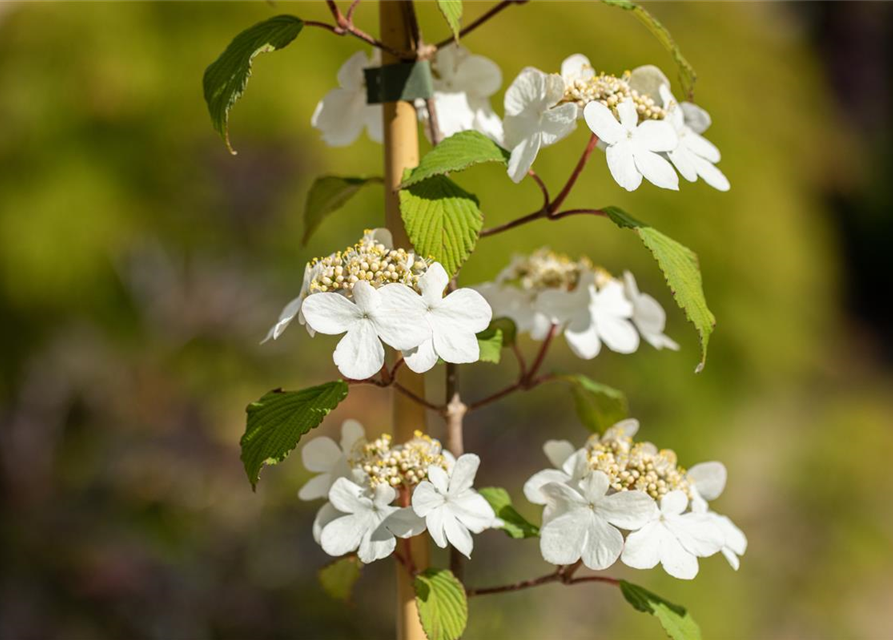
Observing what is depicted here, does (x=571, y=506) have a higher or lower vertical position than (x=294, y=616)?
higher

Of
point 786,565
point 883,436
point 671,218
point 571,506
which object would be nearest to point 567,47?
point 671,218

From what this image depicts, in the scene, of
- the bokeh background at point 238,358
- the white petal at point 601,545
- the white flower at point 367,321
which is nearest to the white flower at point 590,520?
the white petal at point 601,545

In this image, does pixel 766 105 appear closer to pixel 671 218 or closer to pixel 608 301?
pixel 671 218

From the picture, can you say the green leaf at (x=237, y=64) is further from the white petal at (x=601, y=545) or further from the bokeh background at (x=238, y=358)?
the bokeh background at (x=238, y=358)

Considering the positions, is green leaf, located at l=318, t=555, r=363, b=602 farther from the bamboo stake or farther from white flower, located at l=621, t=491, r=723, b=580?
white flower, located at l=621, t=491, r=723, b=580

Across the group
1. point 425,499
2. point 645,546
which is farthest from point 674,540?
point 425,499

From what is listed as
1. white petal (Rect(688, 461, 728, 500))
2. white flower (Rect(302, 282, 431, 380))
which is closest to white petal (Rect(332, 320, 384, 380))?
white flower (Rect(302, 282, 431, 380))

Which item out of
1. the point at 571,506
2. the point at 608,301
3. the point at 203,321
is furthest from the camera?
the point at 203,321
